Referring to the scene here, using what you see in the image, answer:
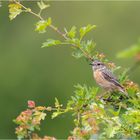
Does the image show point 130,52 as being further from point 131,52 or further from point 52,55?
point 52,55

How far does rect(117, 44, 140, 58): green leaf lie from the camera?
4.89 metres

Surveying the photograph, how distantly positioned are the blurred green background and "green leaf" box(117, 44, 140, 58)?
2829cm

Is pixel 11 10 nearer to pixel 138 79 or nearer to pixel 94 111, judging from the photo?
pixel 94 111

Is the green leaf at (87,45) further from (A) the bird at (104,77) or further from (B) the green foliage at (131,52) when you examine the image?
(B) the green foliage at (131,52)

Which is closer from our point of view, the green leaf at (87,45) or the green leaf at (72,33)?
the green leaf at (72,33)

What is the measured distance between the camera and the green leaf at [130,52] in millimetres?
4895

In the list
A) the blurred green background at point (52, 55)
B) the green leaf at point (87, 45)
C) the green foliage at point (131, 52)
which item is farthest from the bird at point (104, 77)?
the blurred green background at point (52, 55)

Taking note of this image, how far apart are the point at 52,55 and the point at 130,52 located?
31.5 m

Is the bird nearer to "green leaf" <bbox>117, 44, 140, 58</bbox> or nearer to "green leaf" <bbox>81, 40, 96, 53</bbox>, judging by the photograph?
"green leaf" <bbox>81, 40, 96, 53</bbox>

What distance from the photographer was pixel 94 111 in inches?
249

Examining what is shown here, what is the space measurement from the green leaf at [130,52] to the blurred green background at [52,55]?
2829 centimetres

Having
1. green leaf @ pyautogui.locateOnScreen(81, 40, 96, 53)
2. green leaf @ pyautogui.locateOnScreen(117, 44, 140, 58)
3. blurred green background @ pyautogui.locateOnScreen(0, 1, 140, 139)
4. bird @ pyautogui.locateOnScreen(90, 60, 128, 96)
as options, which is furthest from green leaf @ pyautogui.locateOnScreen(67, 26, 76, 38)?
blurred green background @ pyautogui.locateOnScreen(0, 1, 140, 139)

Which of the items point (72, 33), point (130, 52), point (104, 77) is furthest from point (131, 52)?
point (104, 77)

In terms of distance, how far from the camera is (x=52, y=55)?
36406 millimetres
